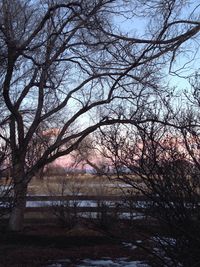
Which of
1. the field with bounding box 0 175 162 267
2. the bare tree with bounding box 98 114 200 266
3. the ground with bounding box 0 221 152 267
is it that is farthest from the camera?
the ground with bounding box 0 221 152 267

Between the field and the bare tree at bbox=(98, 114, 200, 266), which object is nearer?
the bare tree at bbox=(98, 114, 200, 266)

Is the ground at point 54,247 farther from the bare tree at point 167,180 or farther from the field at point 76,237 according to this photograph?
the bare tree at point 167,180

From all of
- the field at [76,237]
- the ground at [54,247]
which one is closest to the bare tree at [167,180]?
the field at [76,237]

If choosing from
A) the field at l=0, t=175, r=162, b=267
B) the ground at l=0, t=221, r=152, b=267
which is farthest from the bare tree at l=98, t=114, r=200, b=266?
the ground at l=0, t=221, r=152, b=267

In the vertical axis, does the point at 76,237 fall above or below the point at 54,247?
above

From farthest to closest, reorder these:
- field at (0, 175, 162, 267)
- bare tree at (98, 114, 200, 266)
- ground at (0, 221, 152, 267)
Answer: ground at (0, 221, 152, 267), field at (0, 175, 162, 267), bare tree at (98, 114, 200, 266)

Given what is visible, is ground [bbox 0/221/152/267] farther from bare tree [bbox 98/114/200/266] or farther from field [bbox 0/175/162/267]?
bare tree [bbox 98/114/200/266]

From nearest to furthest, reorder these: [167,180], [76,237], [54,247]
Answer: [167,180]
[54,247]
[76,237]

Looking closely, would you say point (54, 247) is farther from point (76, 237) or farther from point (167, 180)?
point (167, 180)

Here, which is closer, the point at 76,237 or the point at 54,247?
the point at 54,247

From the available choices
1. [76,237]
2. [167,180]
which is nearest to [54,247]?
[76,237]

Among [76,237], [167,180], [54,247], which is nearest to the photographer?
[167,180]

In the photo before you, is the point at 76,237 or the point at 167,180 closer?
the point at 167,180

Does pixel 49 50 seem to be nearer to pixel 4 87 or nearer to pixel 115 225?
pixel 4 87
